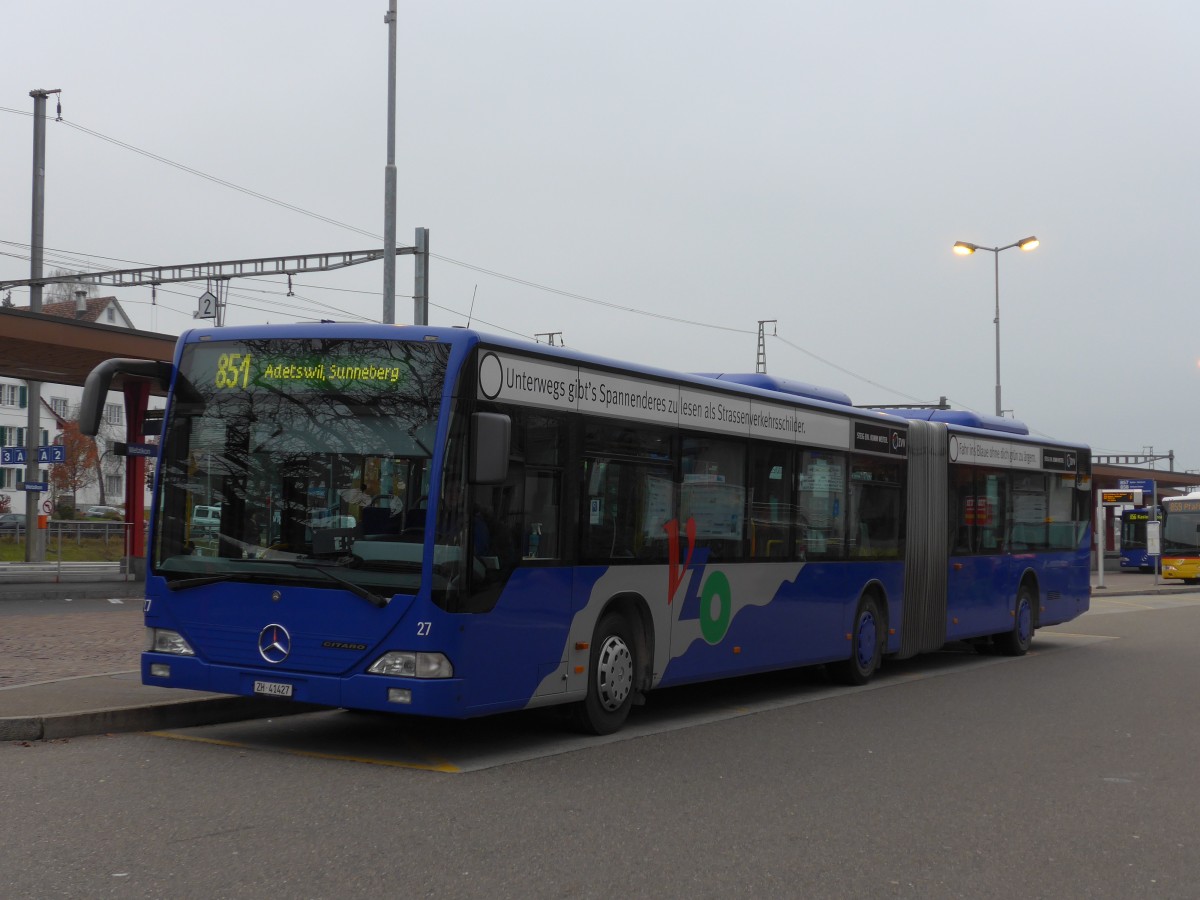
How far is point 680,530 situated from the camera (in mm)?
11773

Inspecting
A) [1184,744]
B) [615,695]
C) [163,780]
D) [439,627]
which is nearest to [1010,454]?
[1184,744]

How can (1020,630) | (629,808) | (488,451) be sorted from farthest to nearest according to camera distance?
(1020,630) → (488,451) → (629,808)

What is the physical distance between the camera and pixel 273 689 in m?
9.33

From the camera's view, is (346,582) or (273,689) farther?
(273,689)

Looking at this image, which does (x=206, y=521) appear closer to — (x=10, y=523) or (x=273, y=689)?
(x=273, y=689)

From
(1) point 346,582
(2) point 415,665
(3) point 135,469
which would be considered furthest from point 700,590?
(3) point 135,469

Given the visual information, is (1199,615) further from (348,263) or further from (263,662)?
(263,662)

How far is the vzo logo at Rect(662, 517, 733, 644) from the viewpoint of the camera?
11648 millimetres

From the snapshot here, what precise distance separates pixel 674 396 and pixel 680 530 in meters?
1.10

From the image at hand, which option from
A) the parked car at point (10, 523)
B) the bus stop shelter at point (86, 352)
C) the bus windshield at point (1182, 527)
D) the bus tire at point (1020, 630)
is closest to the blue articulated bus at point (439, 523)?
the bus tire at point (1020, 630)

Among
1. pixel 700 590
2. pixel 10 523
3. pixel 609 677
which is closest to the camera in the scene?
pixel 609 677

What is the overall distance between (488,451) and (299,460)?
4.25 feet

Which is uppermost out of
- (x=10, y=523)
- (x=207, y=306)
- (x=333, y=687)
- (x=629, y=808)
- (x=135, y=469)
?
(x=207, y=306)

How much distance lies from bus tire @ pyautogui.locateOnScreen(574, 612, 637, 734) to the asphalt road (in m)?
0.29
